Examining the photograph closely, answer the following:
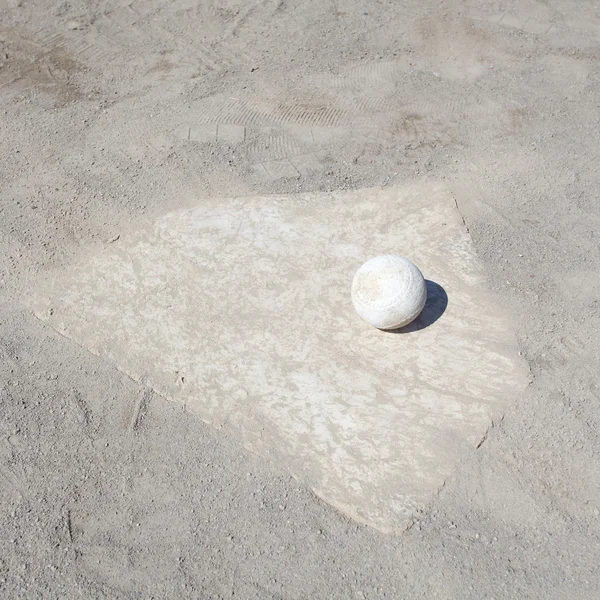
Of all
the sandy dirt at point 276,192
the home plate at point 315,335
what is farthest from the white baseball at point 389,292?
the sandy dirt at point 276,192

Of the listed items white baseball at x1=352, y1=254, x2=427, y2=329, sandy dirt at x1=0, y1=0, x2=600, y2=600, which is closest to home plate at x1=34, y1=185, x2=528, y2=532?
sandy dirt at x1=0, y1=0, x2=600, y2=600

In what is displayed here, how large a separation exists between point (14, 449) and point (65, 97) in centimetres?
504

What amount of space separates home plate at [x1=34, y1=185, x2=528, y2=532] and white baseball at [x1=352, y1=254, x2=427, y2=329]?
0.32m

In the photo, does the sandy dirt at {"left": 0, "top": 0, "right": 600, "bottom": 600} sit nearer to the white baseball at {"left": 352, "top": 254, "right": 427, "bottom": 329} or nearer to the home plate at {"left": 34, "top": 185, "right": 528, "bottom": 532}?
the home plate at {"left": 34, "top": 185, "right": 528, "bottom": 532}

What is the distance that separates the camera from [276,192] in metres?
7.77

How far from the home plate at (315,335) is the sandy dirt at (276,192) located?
0.59 feet

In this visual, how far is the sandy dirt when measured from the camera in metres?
5.01

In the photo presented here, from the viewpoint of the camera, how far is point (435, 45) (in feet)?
32.5

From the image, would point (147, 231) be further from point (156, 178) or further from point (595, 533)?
point (595, 533)

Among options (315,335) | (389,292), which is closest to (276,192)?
(315,335)

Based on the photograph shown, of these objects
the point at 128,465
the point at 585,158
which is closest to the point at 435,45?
the point at 585,158

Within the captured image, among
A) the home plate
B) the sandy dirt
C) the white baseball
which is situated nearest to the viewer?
the sandy dirt

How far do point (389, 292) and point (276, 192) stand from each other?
2258 millimetres

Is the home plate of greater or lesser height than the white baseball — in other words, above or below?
below
